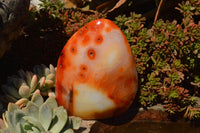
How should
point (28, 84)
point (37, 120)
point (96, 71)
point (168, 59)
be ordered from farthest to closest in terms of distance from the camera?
point (168, 59)
point (28, 84)
point (96, 71)
point (37, 120)

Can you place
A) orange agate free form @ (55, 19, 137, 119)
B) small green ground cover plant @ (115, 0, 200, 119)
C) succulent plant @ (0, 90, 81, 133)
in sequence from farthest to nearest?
small green ground cover plant @ (115, 0, 200, 119), orange agate free form @ (55, 19, 137, 119), succulent plant @ (0, 90, 81, 133)

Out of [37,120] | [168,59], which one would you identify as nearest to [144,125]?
[168,59]

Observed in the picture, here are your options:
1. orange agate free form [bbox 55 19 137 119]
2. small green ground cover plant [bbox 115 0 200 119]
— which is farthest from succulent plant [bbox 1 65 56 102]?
small green ground cover plant [bbox 115 0 200 119]

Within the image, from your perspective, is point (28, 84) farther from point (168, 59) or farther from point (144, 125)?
point (168, 59)

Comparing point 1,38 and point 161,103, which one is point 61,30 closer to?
point 1,38

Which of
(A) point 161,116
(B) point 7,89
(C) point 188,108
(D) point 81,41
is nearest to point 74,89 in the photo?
(D) point 81,41

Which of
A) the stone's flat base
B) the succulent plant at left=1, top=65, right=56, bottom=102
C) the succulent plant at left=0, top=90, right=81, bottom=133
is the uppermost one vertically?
the succulent plant at left=1, top=65, right=56, bottom=102

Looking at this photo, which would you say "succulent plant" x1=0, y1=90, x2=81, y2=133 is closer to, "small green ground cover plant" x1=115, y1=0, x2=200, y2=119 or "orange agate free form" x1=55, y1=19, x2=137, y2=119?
"orange agate free form" x1=55, y1=19, x2=137, y2=119
